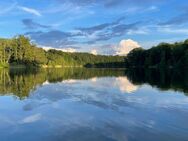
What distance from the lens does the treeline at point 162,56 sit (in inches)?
5231

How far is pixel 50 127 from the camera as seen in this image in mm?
15742

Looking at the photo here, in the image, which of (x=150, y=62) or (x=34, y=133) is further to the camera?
(x=150, y=62)

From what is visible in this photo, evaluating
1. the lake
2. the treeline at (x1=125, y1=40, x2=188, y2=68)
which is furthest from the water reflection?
the treeline at (x1=125, y1=40, x2=188, y2=68)

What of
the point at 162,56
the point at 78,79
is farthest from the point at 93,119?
Result: the point at 162,56

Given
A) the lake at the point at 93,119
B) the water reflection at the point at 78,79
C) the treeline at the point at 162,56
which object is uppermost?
the treeline at the point at 162,56

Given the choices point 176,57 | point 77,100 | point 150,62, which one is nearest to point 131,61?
point 150,62

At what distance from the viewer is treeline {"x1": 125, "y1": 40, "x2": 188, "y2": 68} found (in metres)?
133

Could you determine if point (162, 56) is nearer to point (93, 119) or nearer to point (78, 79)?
point (78, 79)

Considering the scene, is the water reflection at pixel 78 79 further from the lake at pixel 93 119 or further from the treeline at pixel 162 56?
the treeline at pixel 162 56

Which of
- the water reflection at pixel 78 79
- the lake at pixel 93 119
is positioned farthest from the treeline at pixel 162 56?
the lake at pixel 93 119

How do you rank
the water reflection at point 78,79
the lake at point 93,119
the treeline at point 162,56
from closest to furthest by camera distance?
the lake at point 93,119
the water reflection at point 78,79
the treeline at point 162,56

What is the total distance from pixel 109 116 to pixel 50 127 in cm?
412

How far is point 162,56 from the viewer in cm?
14625

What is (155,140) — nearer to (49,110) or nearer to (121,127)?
(121,127)
